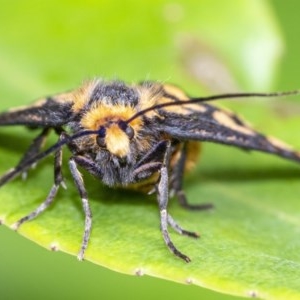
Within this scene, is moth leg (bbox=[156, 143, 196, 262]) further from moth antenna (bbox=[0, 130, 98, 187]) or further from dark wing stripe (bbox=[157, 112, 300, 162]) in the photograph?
moth antenna (bbox=[0, 130, 98, 187])

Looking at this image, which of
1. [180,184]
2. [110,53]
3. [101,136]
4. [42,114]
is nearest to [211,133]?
[180,184]

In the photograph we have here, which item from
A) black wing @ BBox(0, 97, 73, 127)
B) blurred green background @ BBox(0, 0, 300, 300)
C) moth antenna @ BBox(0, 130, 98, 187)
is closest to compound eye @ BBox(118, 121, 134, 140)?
moth antenna @ BBox(0, 130, 98, 187)

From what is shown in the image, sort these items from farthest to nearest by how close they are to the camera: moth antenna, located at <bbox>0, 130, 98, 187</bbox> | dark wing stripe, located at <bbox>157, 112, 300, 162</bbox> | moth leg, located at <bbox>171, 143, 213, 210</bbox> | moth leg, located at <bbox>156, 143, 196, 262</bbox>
→ moth leg, located at <bbox>171, 143, 213, 210</bbox>, dark wing stripe, located at <bbox>157, 112, 300, 162</bbox>, moth leg, located at <bbox>156, 143, 196, 262</bbox>, moth antenna, located at <bbox>0, 130, 98, 187</bbox>

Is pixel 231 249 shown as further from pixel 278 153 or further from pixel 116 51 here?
pixel 116 51

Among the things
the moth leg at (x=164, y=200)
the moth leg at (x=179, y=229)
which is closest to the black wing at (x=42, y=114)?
the moth leg at (x=164, y=200)

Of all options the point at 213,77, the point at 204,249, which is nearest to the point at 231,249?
the point at 204,249

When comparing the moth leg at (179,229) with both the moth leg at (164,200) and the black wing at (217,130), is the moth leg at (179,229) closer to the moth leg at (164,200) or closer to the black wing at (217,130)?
the moth leg at (164,200)
